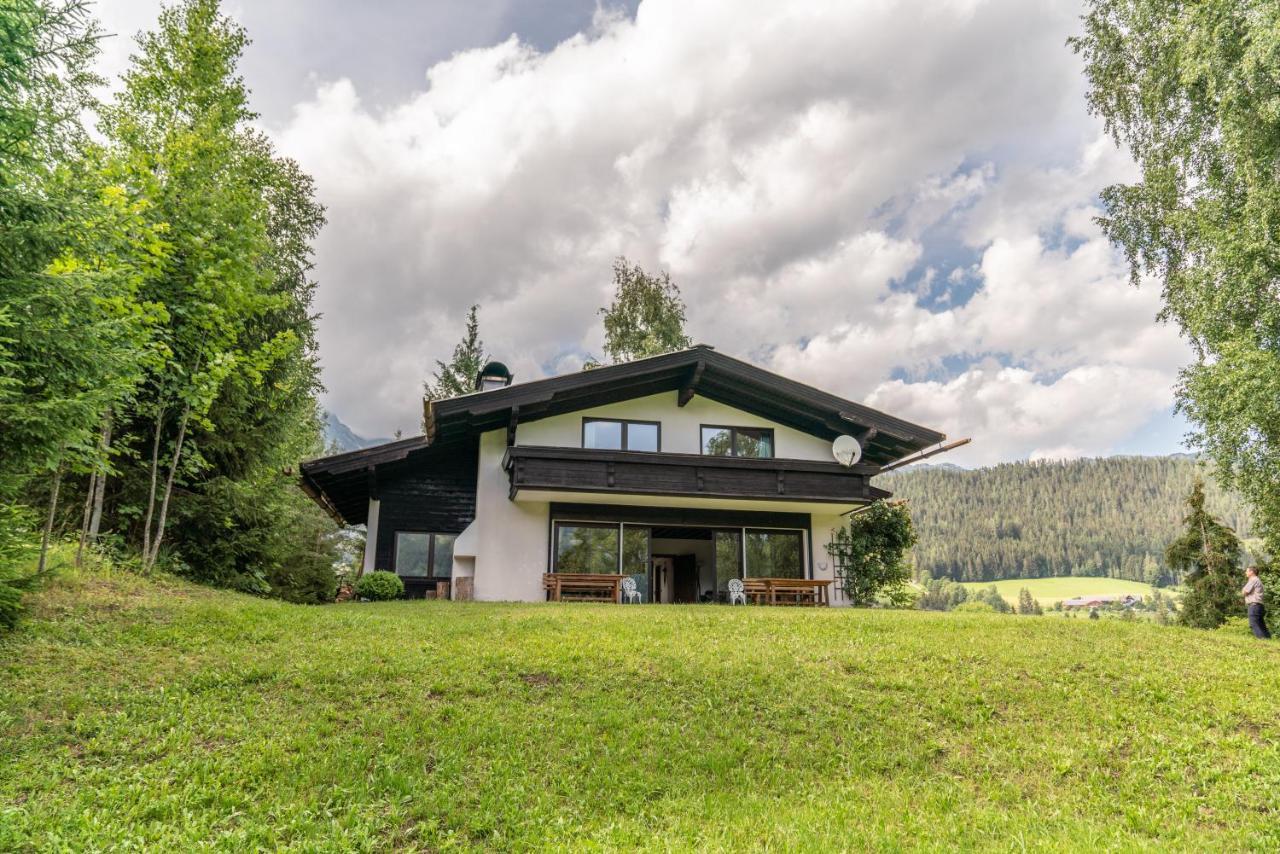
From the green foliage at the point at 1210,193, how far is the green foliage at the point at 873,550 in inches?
268

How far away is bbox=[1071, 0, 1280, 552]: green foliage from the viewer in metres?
13.8

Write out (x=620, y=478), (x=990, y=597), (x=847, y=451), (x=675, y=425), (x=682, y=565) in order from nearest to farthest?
(x=620, y=478) < (x=847, y=451) < (x=675, y=425) < (x=682, y=565) < (x=990, y=597)

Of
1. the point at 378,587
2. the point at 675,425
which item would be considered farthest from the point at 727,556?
the point at 378,587

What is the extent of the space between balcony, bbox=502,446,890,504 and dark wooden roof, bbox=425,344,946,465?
122 cm

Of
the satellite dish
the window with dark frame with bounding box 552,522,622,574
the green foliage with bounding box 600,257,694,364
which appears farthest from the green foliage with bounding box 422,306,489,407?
the satellite dish

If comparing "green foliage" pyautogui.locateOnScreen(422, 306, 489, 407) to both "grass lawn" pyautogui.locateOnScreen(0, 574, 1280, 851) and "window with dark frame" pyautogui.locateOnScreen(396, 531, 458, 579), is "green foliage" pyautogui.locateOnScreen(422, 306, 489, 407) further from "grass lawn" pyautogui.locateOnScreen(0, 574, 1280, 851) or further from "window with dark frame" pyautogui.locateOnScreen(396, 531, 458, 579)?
"grass lawn" pyautogui.locateOnScreen(0, 574, 1280, 851)

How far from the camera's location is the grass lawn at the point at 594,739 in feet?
15.8

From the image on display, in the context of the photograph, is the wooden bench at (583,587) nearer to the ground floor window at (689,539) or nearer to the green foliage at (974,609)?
the ground floor window at (689,539)

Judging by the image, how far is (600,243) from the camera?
108 ft

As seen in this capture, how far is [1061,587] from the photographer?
99250 millimetres

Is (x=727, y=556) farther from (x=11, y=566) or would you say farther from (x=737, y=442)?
(x=11, y=566)

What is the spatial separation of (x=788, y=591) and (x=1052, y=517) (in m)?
131

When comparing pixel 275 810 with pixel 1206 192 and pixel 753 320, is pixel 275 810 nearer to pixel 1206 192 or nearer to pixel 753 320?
pixel 1206 192

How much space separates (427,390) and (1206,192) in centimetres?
2802
